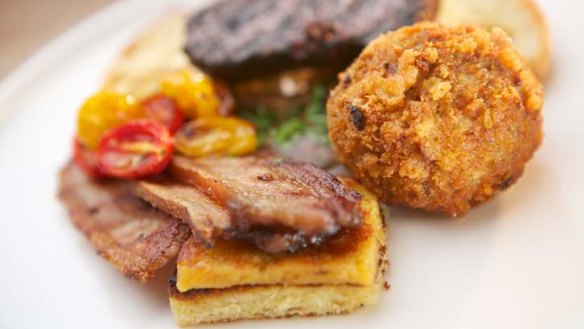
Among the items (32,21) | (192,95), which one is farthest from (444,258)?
(32,21)

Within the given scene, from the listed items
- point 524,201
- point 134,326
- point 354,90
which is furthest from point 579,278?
point 134,326

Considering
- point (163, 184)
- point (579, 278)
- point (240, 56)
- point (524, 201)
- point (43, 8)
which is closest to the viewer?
point (579, 278)

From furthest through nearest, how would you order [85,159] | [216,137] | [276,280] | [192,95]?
1. [192,95]
2. [85,159]
3. [216,137]
4. [276,280]

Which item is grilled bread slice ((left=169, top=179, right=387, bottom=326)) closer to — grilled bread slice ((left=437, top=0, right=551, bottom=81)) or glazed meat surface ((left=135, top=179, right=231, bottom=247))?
glazed meat surface ((left=135, top=179, right=231, bottom=247))

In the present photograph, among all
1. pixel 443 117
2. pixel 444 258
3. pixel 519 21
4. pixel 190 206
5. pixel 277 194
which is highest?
pixel 519 21

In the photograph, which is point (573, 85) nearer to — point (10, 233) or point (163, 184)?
point (163, 184)

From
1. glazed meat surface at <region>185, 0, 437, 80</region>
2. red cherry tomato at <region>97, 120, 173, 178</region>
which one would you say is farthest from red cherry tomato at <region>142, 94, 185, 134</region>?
glazed meat surface at <region>185, 0, 437, 80</region>

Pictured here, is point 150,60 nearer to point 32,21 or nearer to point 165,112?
point 165,112
